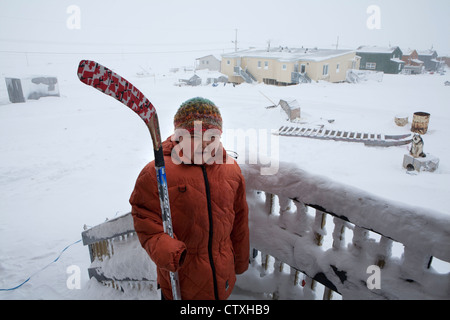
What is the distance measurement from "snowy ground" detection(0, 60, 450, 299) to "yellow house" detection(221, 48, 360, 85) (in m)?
6.54

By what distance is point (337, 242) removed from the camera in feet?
6.70

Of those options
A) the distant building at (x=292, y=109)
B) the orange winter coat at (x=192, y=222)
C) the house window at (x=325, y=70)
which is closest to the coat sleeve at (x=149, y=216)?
the orange winter coat at (x=192, y=222)

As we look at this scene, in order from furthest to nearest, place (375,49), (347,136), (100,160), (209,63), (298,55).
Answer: (209,63) < (375,49) < (298,55) < (347,136) < (100,160)

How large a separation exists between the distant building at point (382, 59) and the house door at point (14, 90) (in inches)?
1737

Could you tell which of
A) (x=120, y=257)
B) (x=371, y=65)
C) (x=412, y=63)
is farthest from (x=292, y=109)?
(x=412, y=63)

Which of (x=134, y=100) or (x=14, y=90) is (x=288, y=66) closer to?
(x=14, y=90)

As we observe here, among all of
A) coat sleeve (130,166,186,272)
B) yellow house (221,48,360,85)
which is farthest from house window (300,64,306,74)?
coat sleeve (130,166,186,272)

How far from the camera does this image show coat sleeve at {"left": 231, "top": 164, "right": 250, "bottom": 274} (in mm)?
2117

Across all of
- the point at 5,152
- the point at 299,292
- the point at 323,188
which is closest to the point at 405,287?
the point at 323,188

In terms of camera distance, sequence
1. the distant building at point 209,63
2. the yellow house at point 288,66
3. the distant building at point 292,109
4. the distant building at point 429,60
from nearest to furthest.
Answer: the distant building at point 292,109 → the yellow house at point 288,66 → the distant building at point 209,63 → the distant building at point 429,60

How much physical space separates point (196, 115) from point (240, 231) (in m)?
0.95

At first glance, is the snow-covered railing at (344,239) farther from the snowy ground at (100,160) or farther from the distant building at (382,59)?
the distant building at (382,59)

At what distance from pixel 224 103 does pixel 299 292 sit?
815 inches

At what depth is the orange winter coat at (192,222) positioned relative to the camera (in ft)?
5.82
